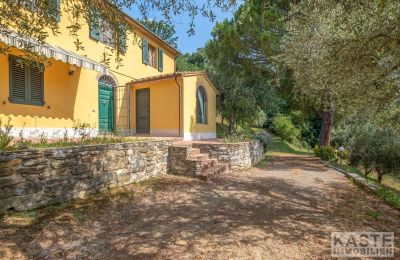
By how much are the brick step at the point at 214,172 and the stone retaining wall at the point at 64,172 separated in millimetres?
2063

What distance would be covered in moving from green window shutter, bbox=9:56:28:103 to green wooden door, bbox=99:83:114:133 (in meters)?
4.16

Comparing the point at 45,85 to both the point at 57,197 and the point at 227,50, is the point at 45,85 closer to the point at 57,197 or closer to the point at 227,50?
the point at 57,197

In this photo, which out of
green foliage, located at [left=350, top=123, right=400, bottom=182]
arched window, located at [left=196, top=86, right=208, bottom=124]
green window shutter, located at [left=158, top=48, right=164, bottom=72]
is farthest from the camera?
green window shutter, located at [left=158, top=48, right=164, bottom=72]

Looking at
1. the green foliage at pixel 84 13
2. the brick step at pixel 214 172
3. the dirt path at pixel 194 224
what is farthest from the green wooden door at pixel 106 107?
the green foliage at pixel 84 13

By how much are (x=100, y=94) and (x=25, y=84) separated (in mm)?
4119

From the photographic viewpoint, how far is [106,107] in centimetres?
1351

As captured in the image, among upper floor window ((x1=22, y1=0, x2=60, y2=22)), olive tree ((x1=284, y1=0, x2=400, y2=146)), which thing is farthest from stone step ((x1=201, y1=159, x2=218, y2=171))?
upper floor window ((x1=22, y1=0, x2=60, y2=22))

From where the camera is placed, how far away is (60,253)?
3.64 metres

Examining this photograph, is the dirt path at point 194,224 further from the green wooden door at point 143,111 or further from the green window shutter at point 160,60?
the green window shutter at point 160,60

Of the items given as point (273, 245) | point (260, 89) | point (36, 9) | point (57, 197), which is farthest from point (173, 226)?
point (260, 89)

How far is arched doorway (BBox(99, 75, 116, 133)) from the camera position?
43.0 feet

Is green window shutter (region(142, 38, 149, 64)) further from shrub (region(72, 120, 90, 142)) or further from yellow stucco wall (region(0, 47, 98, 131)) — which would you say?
shrub (region(72, 120, 90, 142))

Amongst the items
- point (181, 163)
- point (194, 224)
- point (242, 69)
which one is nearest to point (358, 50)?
point (194, 224)

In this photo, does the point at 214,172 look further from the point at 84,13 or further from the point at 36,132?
the point at 36,132
